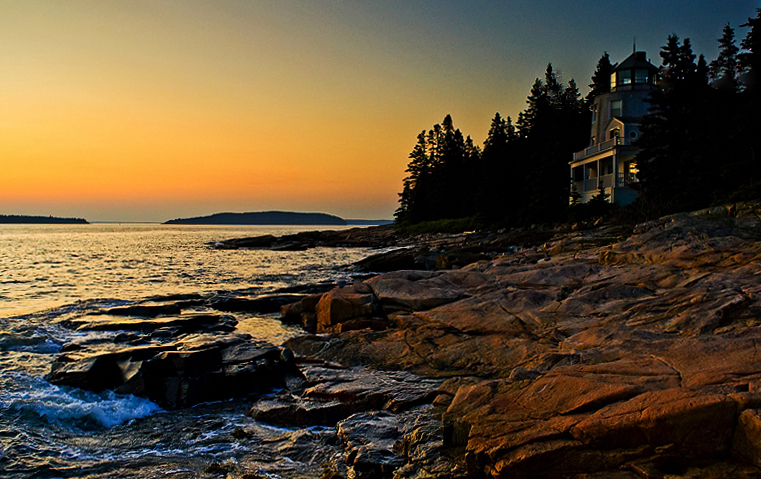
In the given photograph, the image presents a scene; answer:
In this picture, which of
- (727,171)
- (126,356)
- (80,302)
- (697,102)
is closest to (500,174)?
(697,102)

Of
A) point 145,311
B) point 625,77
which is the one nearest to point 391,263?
point 145,311

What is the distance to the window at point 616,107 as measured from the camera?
42.8 metres

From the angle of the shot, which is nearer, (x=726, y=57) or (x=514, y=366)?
(x=514, y=366)

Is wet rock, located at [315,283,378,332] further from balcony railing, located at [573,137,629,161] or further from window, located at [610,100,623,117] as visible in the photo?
window, located at [610,100,623,117]

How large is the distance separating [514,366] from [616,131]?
1504 inches

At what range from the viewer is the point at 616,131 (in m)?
41.6

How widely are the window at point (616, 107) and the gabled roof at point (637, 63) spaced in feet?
10.1

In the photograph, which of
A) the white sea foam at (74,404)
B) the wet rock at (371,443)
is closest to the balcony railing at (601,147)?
the wet rock at (371,443)

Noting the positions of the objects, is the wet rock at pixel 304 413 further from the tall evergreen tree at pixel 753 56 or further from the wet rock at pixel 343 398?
the tall evergreen tree at pixel 753 56

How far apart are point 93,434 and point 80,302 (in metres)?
14.8

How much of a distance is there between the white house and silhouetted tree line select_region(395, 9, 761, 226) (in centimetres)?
151

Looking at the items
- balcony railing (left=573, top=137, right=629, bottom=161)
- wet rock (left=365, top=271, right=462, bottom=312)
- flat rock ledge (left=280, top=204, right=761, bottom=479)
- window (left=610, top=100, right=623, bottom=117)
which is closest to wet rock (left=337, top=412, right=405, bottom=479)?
flat rock ledge (left=280, top=204, right=761, bottom=479)

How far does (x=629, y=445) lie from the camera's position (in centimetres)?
527

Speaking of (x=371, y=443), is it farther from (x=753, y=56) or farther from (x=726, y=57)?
(x=726, y=57)
